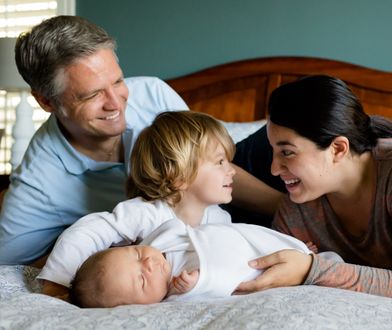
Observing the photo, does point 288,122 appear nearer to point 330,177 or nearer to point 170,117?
point 330,177

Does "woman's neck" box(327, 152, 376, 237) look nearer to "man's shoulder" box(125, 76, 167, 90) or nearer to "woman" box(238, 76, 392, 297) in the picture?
"woman" box(238, 76, 392, 297)

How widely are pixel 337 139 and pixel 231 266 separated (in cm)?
43

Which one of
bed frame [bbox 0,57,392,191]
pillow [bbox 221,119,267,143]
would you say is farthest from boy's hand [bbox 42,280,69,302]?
bed frame [bbox 0,57,392,191]

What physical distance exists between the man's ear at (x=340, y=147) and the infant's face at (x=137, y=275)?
0.53 metres

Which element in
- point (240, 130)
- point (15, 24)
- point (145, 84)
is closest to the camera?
point (145, 84)

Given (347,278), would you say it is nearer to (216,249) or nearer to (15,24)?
(216,249)

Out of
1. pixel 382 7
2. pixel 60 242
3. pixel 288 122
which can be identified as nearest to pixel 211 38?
pixel 382 7

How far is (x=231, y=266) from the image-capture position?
1.40 metres

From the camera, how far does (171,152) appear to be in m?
1.70

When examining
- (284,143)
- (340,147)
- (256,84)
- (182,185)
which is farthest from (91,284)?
(256,84)

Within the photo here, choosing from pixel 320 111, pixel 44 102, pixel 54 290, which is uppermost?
pixel 320 111

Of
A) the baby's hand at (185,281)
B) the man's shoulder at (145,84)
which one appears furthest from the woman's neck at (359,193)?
the man's shoulder at (145,84)

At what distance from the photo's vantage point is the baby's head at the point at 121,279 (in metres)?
1.31

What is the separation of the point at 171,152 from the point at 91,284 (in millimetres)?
510
